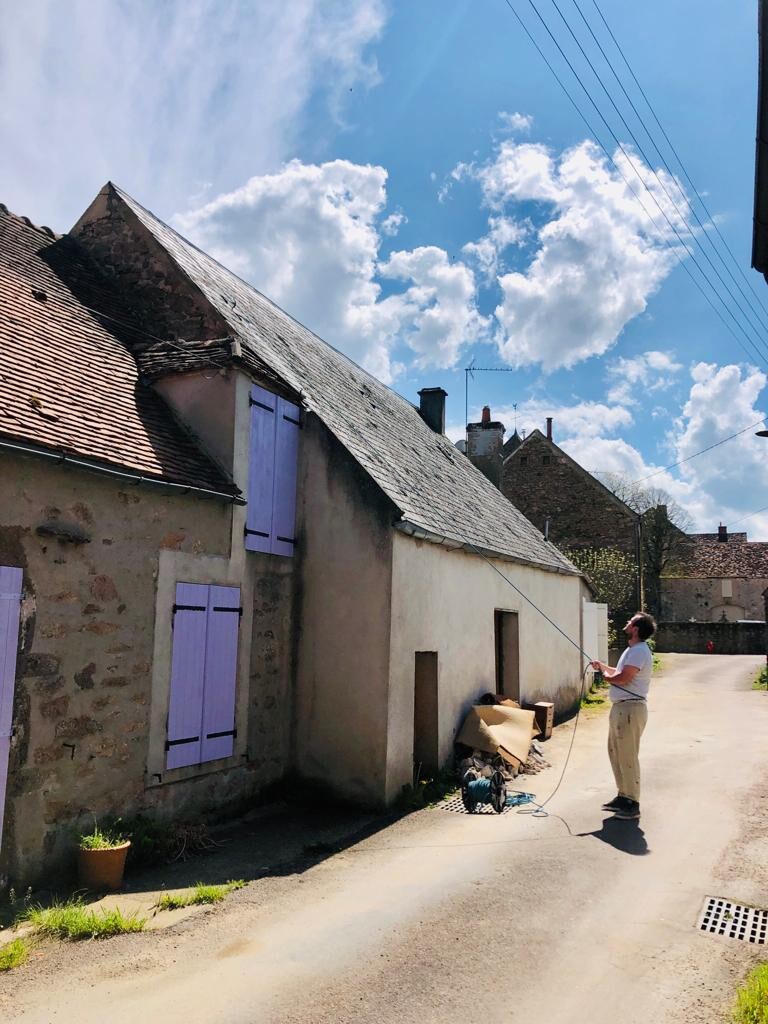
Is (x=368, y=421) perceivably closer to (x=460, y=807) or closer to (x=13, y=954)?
(x=460, y=807)

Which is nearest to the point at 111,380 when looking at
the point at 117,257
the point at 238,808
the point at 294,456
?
the point at 294,456

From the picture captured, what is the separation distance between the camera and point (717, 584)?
42.7m

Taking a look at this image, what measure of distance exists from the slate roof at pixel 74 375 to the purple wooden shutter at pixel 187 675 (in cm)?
119

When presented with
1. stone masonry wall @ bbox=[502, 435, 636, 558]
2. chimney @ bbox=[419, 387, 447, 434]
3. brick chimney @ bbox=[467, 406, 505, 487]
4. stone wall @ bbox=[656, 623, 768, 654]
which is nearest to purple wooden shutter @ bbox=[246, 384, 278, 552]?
chimney @ bbox=[419, 387, 447, 434]

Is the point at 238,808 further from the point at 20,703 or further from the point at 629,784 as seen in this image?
the point at 629,784

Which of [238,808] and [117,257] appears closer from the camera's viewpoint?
[238,808]

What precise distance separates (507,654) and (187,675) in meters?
7.14

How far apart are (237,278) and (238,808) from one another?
9.52 meters

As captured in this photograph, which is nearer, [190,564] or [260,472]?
[190,564]

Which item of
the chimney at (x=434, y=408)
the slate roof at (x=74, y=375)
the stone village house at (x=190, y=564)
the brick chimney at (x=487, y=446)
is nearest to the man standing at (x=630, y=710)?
the stone village house at (x=190, y=564)

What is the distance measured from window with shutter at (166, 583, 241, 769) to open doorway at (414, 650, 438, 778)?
2.61 metres

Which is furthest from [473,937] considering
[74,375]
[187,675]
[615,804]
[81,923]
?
[74,375]

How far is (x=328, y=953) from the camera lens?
4484 mm

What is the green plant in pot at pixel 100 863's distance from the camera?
5.55m
